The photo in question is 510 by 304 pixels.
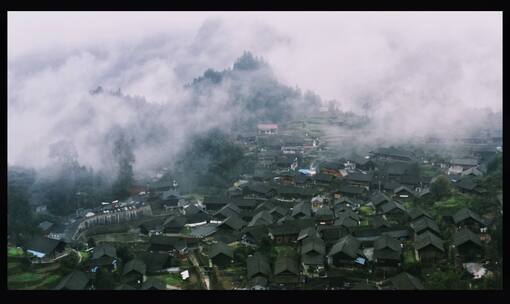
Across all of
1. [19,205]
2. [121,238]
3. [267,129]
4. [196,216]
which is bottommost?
[121,238]

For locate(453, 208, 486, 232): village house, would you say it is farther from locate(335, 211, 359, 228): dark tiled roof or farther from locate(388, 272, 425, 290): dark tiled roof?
locate(388, 272, 425, 290): dark tiled roof

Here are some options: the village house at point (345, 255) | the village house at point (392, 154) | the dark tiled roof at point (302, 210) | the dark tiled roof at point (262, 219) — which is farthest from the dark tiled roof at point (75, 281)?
the village house at point (392, 154)

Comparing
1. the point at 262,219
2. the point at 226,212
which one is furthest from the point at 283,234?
the point at 226,212

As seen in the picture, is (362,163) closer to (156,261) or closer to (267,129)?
(267,129)

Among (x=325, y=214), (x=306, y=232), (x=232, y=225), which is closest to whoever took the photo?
(x=306, y=232)

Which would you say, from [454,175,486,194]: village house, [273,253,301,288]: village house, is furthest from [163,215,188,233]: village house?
[454,175,486,194]: village house

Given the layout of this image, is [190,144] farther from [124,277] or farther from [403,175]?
[124,277]

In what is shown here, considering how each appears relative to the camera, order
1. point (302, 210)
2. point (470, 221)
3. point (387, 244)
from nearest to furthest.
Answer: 1. point (387, 244)
2. point (470, 221)
3. point (302, 210)

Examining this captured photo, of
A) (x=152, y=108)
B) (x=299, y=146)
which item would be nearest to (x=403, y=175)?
(x=299, y=146)
